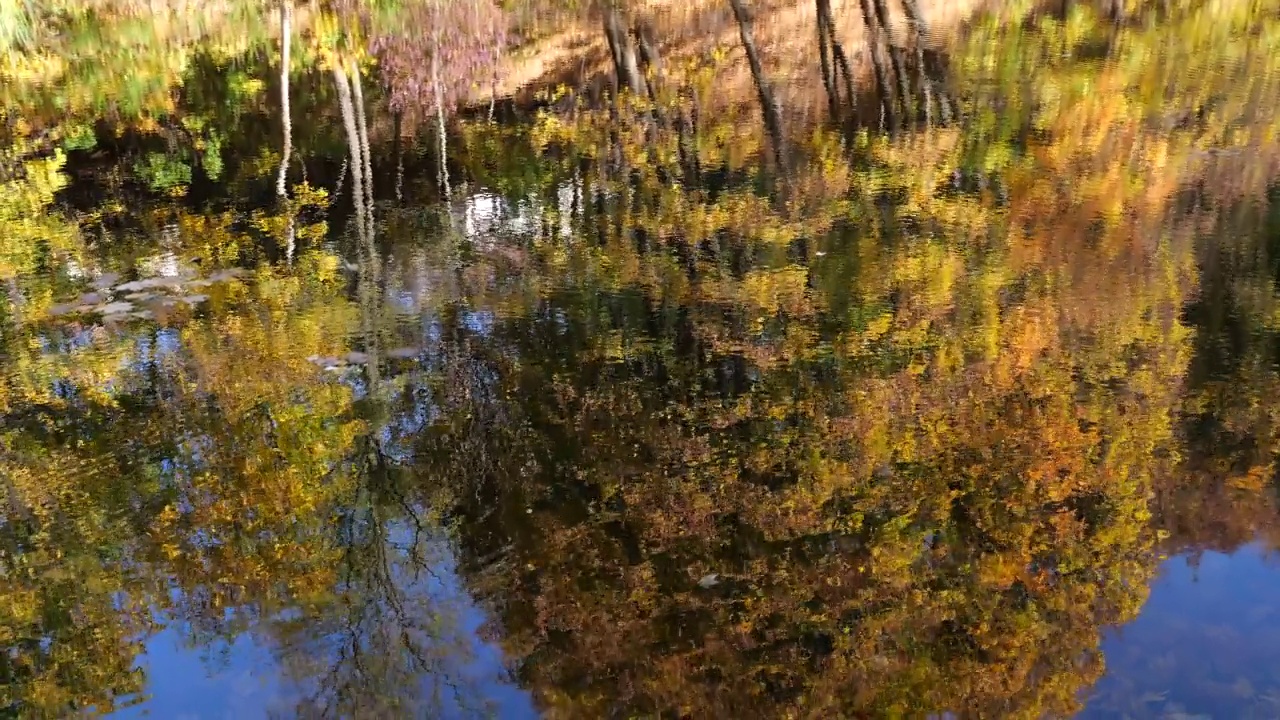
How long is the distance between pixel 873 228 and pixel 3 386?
8.53 meters

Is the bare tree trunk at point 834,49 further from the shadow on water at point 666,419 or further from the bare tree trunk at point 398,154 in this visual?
the bare tree trunk at point 398,154

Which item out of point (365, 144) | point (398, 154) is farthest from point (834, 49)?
point (365, 144)

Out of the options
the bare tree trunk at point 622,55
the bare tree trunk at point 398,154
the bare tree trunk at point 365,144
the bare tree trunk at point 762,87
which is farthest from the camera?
the bare tree trunk at point 622,55

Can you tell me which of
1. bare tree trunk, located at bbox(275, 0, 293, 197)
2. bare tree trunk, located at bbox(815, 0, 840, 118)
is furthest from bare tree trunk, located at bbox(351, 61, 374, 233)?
bare tree trunk, located at bbox(815, 0, 840, 118)

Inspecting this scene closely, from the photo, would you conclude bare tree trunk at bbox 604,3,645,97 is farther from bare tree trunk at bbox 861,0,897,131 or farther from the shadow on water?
bare tree trunk at bbox 861,0,897,131

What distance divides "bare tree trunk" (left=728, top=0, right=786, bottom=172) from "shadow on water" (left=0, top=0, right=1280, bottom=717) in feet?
0.92

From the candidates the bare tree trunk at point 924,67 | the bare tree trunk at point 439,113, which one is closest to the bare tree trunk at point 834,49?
the bare tree trunk at point 924,67

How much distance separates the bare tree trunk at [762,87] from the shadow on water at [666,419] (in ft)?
0.92

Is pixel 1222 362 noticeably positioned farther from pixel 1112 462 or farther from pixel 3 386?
pixel 3 386

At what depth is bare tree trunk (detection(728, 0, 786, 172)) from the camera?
1363 centimetres

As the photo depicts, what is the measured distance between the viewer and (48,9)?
24.5m

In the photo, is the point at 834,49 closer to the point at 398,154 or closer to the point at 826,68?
the point at 826,68

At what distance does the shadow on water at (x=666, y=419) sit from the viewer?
5.61 metres

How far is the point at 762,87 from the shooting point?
1673 cm
